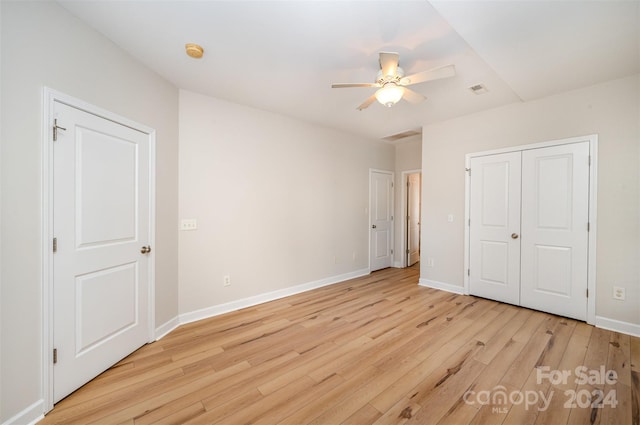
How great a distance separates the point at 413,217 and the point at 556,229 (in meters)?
3.03

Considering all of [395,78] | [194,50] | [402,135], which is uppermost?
[402,135]

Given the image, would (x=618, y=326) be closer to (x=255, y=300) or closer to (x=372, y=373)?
(x=372, y=373)

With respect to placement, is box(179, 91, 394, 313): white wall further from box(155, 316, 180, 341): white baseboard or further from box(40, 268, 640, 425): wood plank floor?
box(40, 268, 640, 425): wood plank floor

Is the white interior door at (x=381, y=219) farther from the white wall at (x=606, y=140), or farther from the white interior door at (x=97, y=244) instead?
the white interior door at (x=97, y=244)

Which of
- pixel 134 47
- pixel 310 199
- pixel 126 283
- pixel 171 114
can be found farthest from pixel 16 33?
pixel 310 199

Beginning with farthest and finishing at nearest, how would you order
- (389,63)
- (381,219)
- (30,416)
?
(381,219) < (389,63) < (30,416)

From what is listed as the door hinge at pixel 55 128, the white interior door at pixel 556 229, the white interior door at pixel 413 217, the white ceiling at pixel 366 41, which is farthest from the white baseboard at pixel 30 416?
the white interior door at pixel 413 217

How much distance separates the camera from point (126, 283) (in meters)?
2.22

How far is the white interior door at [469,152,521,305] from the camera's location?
337 centimetres

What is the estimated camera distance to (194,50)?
2143 mm

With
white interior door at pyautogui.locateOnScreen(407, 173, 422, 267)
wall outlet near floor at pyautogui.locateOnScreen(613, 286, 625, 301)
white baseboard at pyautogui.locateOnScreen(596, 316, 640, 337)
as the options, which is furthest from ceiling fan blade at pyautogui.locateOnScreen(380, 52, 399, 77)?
white interior door at pyautogui.locateOnScreen(407, 173, 422, 267)

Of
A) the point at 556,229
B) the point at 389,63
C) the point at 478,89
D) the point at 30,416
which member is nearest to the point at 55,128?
the point at 30,416

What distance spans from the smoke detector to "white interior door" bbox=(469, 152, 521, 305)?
12.5 ft

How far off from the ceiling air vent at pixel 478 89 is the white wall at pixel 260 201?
86.8 inches
